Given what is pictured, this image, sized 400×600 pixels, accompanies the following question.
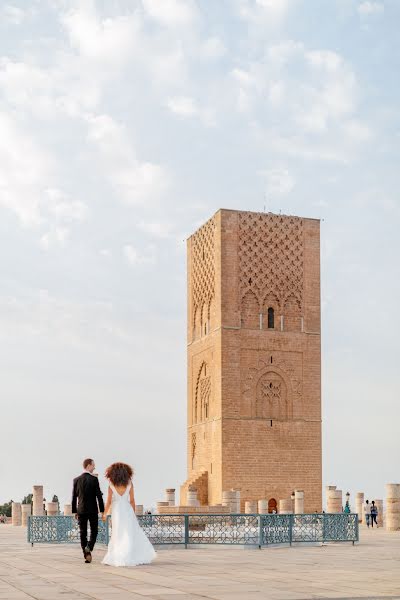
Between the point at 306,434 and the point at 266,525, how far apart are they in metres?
22.8

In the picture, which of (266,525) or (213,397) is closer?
(266,525)

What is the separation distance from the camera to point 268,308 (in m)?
37.0

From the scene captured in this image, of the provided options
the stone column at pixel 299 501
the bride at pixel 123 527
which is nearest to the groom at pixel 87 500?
the bride at pixel 123 527

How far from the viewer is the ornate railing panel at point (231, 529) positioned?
13.9 metres

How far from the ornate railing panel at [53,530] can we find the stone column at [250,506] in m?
18.1

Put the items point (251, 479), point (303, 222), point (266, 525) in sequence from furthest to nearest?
1. point (303, 222)
2. point (251, 479)
3. point (266, 525)

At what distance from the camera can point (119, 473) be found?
9.96 m

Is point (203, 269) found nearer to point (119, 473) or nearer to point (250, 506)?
point (250, 506)

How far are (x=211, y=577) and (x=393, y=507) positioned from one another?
16.5 m

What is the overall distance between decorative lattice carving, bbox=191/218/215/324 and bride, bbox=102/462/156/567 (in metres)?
27.2

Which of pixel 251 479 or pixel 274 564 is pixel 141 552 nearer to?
pixel 274 564

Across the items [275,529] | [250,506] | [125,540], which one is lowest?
[250,506]

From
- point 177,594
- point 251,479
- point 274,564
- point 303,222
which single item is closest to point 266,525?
point 274,564

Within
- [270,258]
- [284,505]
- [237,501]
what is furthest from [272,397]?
[237,501]
